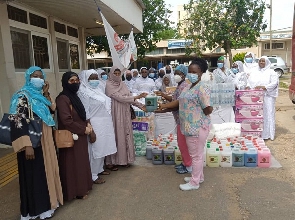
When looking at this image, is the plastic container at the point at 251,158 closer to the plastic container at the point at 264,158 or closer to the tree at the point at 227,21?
the plastic container at the point at 264,158

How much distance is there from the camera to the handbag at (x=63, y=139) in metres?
2.90

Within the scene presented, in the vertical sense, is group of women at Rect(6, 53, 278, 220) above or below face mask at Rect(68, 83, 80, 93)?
below

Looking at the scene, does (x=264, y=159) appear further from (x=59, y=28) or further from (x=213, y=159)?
(x=59, y=28)

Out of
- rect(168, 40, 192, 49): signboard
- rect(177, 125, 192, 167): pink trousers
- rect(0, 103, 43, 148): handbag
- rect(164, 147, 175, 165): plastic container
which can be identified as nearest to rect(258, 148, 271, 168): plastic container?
rect(177, 125, 192, 167): pink trousers

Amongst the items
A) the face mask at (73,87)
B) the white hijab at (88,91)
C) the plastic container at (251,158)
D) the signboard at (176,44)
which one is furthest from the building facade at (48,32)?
the signboard at (176,44)

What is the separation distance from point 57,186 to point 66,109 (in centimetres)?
86

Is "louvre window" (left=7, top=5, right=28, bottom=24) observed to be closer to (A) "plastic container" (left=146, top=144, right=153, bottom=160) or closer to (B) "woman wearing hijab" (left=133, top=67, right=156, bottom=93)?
(B) "woman wearing hijab" (left=133, top=67, right=156, bottom=93)

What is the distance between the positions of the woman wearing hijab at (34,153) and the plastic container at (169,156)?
198 cm

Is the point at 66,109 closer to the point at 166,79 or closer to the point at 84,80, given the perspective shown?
the point at 84,80

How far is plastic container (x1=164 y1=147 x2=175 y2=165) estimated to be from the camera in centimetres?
436

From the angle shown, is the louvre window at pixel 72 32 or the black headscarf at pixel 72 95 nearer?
the black headscarf at pixel 72 95

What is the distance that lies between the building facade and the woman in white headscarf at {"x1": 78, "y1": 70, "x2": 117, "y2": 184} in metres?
2.42

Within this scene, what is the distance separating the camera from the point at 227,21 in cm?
1647

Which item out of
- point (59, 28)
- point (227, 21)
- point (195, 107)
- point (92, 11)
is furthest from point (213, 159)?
point (227, 21)
